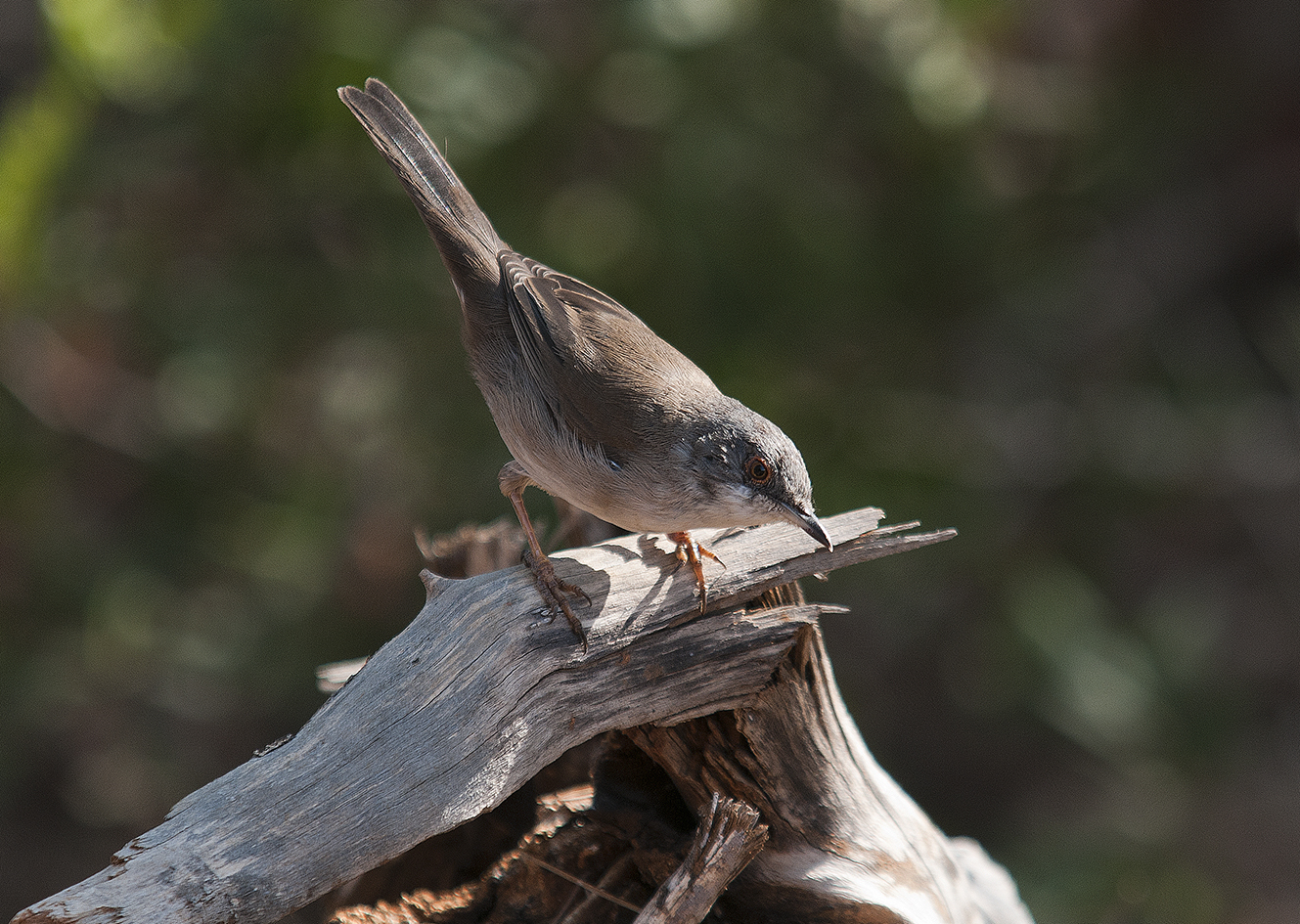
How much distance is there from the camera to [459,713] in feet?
8.53

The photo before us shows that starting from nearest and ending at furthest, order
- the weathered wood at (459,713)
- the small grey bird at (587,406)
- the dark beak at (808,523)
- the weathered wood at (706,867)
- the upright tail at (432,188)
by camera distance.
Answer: the weathered wood at (459,713), the weathered wood at (706,867), the dark beak at (808,523), the small grey bird at (587,406), the upright tail at (432,188)

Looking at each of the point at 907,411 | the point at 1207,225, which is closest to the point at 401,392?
the point at 907,411

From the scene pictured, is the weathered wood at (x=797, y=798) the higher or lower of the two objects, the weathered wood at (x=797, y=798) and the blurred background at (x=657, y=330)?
the lower

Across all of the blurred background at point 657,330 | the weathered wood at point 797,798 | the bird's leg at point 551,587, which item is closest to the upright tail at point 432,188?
the bird's leg at point 551,587

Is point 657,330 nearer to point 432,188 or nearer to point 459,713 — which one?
point 432,188

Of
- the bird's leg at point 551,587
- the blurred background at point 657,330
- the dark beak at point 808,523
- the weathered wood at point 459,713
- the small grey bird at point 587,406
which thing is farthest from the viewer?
the blurred background at point 657,330

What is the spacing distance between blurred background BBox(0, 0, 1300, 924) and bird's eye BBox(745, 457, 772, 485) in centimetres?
231

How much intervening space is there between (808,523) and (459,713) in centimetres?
108

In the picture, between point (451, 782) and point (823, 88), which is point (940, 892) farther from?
point (823, 88)

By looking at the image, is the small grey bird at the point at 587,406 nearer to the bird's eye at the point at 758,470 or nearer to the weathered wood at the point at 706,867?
the bird's eye at the point at 758,470

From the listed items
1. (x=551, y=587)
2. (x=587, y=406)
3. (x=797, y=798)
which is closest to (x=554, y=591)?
(x=551, y=587)

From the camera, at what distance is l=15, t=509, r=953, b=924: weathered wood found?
87.7 inches

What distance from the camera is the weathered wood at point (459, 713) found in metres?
2.23

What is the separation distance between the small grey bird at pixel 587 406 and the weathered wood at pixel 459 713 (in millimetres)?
105
